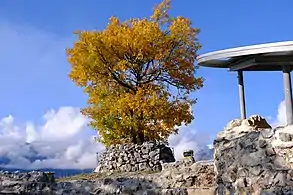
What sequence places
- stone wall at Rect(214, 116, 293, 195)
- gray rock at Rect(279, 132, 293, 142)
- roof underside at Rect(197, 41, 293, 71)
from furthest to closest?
roof underside at Rect(197, 41, 293, 71)
gray rock at Rect(279, 132, 293, 142)
stone wall at Rect(214, 116, 293, 195)

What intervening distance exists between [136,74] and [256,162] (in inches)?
597

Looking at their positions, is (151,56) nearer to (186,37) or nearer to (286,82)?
(186,37)

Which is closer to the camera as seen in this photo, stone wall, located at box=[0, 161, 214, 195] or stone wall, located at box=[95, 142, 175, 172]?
stone wall, located at box=[0, 161, 214, 195]

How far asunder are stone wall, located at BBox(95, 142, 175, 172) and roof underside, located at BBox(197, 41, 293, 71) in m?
4.28

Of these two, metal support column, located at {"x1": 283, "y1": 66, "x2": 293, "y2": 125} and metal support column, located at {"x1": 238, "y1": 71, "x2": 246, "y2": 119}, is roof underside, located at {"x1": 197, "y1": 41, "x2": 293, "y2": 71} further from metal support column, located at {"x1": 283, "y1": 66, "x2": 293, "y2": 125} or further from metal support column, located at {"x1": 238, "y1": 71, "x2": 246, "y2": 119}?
metal support column, located at {"x1": 283, "y1": 66, "x2": 293, "y2": 125}

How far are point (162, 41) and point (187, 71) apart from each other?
206 centimetres

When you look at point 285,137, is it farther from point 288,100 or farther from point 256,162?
point 288,100

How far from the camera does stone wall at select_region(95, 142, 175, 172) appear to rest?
21062 mm

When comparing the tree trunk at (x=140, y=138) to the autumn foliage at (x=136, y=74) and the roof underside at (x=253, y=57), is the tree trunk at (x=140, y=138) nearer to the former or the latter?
the autumn foliage at (x=136, y=74)

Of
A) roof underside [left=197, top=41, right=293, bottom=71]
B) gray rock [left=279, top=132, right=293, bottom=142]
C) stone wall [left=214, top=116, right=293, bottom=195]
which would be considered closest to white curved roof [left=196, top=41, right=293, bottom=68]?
roof underside [left=197, top=41, right=293, bottom=71]

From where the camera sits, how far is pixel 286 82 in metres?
18.0

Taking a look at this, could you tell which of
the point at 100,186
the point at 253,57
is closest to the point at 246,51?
the point at 253,57

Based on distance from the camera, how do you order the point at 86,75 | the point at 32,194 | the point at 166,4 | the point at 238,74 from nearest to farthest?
the point at 32,194
the point at 238,74
the point at 86,75
the point at 166,4

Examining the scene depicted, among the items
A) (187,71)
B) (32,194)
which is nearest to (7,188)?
(32,194)
